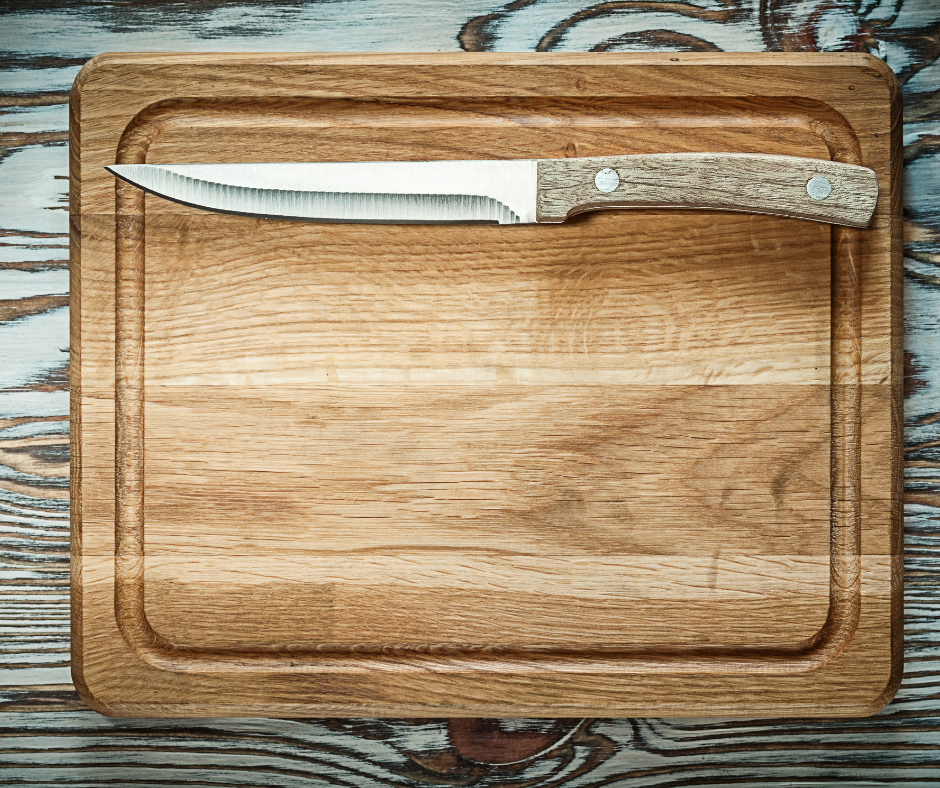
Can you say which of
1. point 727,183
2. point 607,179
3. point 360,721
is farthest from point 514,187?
point 360,721

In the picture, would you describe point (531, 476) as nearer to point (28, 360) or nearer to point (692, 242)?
point (692, 242)

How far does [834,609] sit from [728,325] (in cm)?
32

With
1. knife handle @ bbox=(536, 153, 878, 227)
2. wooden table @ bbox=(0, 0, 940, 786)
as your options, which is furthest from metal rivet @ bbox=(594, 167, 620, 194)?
wooden table @ bbox=(0, 0, 940, 786)

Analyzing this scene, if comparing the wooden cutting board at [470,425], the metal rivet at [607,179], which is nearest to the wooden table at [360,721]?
the wooden cutting board at [470,425]

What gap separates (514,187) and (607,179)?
9cm

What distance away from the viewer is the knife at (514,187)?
0.62 meters

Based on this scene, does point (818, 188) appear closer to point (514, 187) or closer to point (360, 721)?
point (514, 187)

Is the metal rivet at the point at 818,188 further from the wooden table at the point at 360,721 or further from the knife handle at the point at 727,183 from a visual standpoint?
the wooden table at the point at 360,721

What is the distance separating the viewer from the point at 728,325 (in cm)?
66

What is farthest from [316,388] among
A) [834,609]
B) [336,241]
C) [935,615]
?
[935,615]

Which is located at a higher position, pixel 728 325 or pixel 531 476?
pixel 728 325

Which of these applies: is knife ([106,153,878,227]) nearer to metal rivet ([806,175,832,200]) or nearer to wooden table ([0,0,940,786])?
metal rivet ([806,175,832,200])

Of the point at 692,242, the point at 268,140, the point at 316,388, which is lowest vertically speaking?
the point at 316,388

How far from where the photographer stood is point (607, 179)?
62 cm
